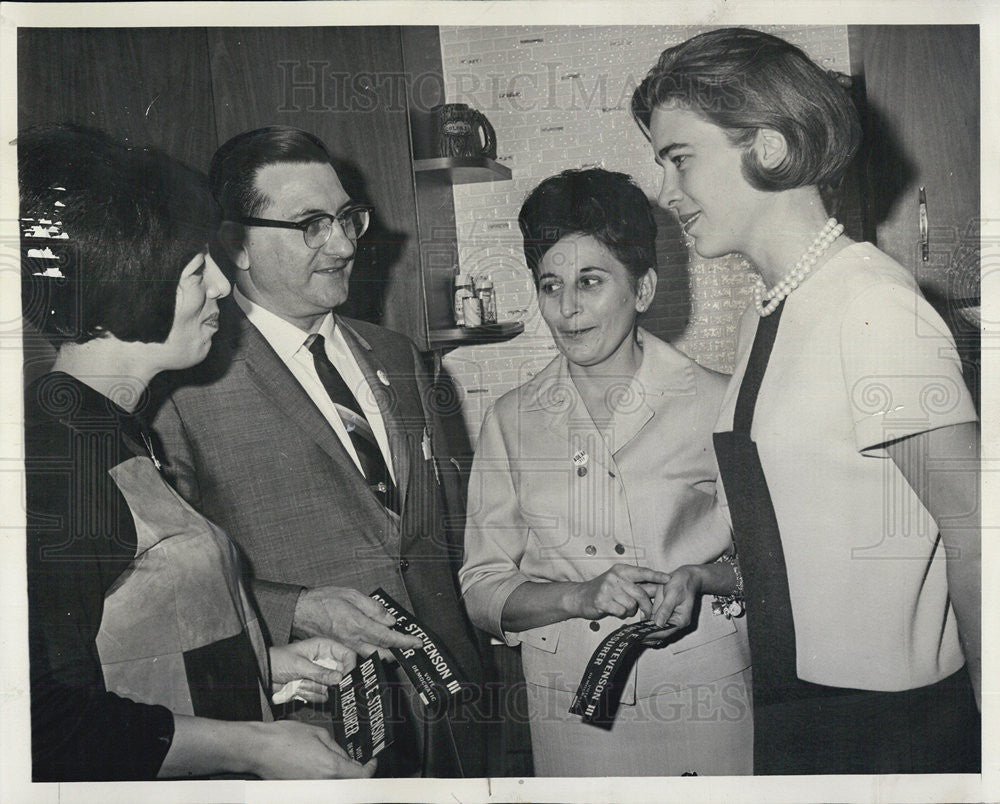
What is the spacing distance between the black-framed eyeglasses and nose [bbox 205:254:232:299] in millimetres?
109

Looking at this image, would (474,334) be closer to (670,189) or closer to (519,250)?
(519,250)

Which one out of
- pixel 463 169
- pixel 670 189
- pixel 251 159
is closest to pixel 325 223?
pixel 251 159

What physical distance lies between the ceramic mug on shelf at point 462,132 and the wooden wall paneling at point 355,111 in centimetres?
8

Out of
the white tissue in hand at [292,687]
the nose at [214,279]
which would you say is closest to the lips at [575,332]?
the nose at [214,279]

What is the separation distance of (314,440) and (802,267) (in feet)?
3.69

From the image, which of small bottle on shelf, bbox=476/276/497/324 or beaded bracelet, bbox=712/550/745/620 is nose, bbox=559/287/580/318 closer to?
small bottle on shelf, bbox=476/276/497/324

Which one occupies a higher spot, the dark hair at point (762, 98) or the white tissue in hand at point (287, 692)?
the dark hair at point (762, 98)

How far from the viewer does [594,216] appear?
1.84m

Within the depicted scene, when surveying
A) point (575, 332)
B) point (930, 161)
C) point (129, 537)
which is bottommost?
point (129, 537)

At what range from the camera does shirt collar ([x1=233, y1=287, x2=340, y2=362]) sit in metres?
1.84

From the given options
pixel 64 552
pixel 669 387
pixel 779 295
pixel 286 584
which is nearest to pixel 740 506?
pixel 669 387

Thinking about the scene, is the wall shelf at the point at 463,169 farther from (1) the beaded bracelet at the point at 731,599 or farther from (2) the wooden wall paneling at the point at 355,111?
(1) the beaded bracelet at the point at 731,599

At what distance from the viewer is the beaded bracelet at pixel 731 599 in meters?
1.82

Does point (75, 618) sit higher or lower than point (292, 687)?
higher
